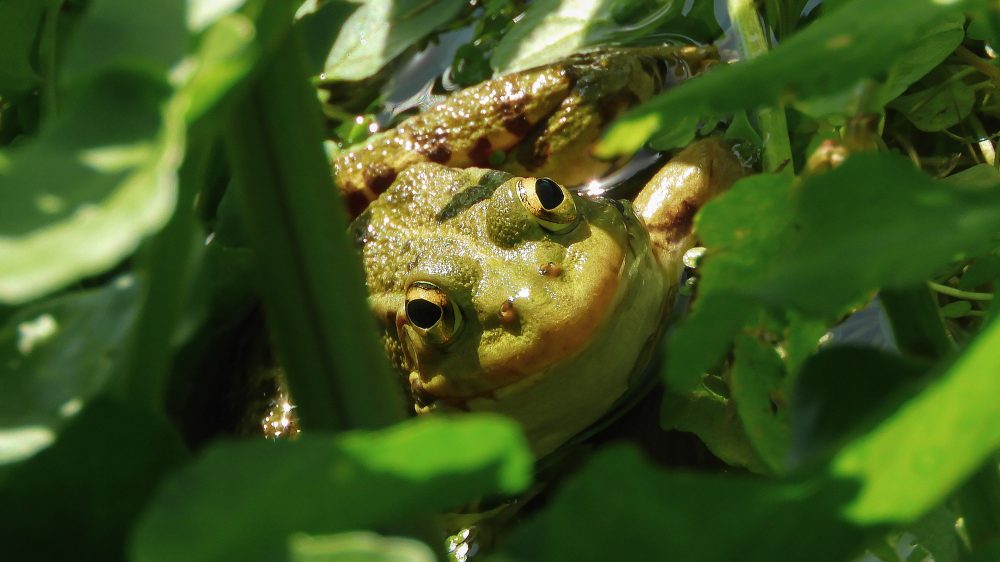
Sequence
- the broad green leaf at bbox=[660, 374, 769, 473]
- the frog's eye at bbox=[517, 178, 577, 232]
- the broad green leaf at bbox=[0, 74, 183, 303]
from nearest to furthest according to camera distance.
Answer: the broad green leaf at bbox=[0, 74, 183, 303], the broad green leaf at bbox=[660, 374, 769, 473], the frog's eye at bbox=[517, 178, 577, 232]

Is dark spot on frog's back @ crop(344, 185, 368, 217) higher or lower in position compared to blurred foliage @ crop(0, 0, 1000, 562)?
lower

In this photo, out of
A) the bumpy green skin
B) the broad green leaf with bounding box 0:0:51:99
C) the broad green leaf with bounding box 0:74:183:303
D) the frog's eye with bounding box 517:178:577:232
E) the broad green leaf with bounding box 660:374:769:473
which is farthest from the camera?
the bumpy green skin

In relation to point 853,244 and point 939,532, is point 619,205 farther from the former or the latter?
point 853,244

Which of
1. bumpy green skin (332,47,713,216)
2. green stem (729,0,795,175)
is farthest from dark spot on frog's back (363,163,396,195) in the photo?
green stem (729,0,795,175)

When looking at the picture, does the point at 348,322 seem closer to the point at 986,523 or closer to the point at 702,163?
the point at 986,523

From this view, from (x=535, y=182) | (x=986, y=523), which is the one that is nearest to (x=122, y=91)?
(x=986, y=523)

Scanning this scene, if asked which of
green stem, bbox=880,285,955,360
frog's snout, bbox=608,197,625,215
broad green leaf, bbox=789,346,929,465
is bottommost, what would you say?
frog's snout, bbox=608,197,625,215

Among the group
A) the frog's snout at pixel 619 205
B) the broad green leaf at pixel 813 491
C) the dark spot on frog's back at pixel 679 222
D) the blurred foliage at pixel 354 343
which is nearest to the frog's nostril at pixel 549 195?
the frog's snout at pixel 619 205

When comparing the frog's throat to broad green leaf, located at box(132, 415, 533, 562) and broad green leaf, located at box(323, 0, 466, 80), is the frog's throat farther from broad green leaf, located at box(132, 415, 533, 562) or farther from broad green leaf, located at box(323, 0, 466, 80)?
broad green leaf, located at box(132, 415, 533, 562)
